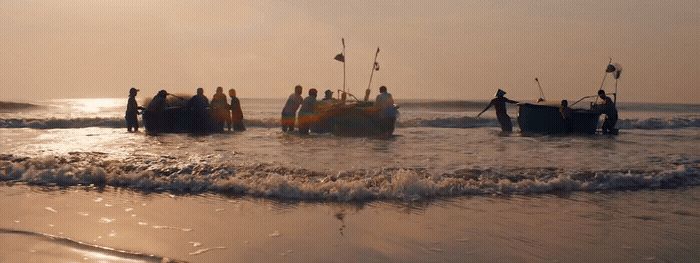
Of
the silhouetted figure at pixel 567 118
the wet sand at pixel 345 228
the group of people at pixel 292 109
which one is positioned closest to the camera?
the wet sand at pixel 345 228

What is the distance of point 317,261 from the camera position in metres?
5.28

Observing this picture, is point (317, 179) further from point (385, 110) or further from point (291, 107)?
point (291, 107)

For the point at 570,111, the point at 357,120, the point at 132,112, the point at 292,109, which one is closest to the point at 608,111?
the point at 570,111

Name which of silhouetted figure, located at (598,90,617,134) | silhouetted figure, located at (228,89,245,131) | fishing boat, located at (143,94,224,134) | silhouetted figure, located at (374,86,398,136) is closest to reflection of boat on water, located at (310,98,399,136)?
silhouetted figure, located at (374,86,398,136)

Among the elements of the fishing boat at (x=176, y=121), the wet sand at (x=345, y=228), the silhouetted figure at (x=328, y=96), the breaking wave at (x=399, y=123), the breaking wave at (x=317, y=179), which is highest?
the silhouetted figure at (x=328, y=96)

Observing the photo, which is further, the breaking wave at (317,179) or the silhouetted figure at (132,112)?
the silhouetted figure at (132,112)

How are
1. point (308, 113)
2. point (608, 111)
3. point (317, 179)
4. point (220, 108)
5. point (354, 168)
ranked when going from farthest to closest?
1. point (220, 108)
2. point (608, 111)
3. point (308, 113)
4. point (354, 168)
5. point (317, 179)

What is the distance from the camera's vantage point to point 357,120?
771 inches

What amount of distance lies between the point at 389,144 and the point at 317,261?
11185 millimetres

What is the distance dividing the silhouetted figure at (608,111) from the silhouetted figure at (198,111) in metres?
12.4

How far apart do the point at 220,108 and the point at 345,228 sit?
15456 mm

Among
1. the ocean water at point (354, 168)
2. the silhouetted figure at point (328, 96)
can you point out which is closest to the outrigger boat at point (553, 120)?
the ocean water at point (354, 168)

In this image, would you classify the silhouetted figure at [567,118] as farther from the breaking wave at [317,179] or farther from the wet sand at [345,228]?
the wet sand at [345,228]

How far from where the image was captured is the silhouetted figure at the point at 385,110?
19406 millimetres
